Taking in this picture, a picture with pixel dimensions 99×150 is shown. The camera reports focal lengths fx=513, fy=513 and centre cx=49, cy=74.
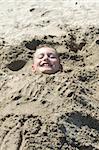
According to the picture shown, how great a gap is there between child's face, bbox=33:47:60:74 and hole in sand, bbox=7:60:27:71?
0.82 ft

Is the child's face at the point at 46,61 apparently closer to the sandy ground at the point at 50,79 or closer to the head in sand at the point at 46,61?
the head in sand at the point at 46,61

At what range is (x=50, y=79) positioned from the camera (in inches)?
215

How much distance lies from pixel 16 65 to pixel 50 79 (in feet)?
3.53

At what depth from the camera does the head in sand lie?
597 centimetres

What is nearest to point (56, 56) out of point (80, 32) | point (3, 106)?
point (80, 32)

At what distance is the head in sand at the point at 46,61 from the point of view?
5.97 meters

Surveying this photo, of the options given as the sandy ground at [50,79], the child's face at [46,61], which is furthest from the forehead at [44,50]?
the sandy ground at [50,79]

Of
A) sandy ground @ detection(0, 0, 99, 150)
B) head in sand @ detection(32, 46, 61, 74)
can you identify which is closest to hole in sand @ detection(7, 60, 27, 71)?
sandy ground @ detection(0, 0, 99, 150)

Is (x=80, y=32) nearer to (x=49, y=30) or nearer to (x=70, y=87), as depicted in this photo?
(x=49, y=30)

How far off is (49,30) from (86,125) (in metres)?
2.39

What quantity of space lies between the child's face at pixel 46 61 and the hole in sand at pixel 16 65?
0.25 m

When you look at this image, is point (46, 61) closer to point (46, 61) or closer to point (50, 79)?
point (46, 61)

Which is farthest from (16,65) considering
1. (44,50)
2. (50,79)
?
(50,79)

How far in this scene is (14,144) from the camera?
460 centimetres
